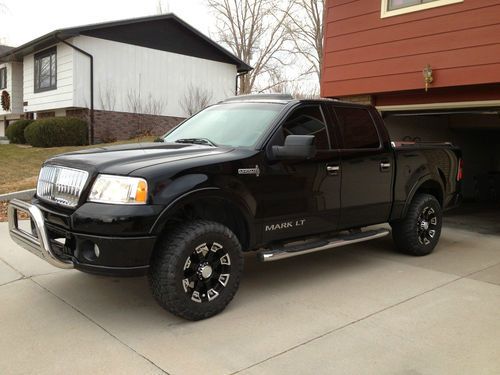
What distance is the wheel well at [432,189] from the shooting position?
246 inches

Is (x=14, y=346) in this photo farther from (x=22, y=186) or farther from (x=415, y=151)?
(x=22, y=186)

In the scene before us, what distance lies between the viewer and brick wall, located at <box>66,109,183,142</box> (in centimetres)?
1898

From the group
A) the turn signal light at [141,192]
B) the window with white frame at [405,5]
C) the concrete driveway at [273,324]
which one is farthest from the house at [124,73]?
the turn signal light at [141,192]

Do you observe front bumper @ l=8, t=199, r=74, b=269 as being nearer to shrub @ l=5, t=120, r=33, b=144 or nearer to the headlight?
the headlight

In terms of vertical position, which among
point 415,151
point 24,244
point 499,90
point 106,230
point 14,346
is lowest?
point 14,346

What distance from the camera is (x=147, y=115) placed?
20578 mm

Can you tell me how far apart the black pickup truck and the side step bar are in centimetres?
2

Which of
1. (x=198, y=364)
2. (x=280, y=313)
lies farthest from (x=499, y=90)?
(x=198, y=364)

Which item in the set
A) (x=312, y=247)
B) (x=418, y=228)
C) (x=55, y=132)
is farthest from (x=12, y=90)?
(x=312, y=247)

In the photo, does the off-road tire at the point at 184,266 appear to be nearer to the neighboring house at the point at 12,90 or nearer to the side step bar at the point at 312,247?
the side step bar at the point at 312,247

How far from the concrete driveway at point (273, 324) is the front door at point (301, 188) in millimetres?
687

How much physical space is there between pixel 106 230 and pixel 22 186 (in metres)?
7.41

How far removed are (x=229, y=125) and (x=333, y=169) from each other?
1.17 m

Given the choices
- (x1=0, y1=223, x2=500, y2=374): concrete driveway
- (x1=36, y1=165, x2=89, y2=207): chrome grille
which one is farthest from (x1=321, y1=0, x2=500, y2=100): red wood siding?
(x1=36, y1=165, x2=89, y2=207): chrome grille
